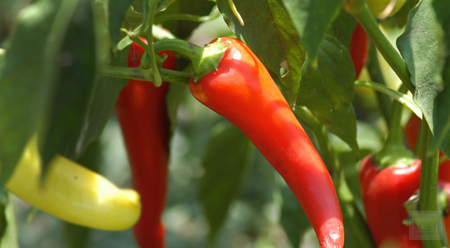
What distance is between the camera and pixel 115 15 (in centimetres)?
29

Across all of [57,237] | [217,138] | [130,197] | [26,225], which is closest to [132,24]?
[130,197]

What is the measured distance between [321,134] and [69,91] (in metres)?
0.35

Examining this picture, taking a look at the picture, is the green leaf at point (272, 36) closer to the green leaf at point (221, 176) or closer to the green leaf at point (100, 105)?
the green leaf at point (100, 105)

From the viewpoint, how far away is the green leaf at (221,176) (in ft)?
2.63

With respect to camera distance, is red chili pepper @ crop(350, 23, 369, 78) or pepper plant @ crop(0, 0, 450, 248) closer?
pepper plant @ crop(0, 0, 450, 248)

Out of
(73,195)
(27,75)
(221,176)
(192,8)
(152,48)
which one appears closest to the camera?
(27,75)

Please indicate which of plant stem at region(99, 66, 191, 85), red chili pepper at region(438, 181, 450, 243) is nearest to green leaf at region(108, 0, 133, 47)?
plant stem at region(99, 66, 191, 85)

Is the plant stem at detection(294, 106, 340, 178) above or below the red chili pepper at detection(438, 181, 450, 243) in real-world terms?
above

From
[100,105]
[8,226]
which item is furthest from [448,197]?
[8,226]

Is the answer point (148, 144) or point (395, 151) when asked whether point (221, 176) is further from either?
point (395, 151)

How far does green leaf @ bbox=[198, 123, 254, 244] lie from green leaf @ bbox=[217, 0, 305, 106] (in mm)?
405

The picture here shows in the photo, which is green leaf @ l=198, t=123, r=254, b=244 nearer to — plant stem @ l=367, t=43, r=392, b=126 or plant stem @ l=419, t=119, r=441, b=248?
plant stem @ l=367, t=43, r=392, b=126

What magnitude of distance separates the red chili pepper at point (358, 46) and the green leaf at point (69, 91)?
15.0 inches

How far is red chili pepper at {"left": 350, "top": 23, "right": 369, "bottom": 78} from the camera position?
1.75 feet
